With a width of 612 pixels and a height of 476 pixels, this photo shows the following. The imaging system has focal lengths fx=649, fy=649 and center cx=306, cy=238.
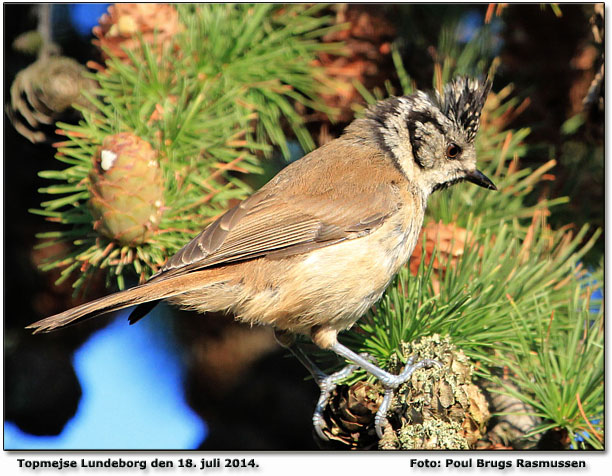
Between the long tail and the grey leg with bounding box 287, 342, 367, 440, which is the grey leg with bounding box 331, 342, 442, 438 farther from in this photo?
the long tail

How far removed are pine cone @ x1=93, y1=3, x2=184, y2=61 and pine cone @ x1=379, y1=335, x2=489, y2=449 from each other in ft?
5.56

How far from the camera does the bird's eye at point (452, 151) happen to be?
9.77 feet

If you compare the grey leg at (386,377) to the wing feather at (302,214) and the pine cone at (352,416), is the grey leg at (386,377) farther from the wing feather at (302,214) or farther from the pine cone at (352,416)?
the wing feather at (302,214)

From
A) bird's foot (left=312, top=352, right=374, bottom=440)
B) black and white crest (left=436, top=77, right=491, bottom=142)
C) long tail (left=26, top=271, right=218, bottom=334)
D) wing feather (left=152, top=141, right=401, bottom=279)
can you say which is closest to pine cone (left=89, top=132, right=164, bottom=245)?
long tail (left=26, top=271, right=218, bottom=334)

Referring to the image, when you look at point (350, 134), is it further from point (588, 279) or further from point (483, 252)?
point (588, 279)

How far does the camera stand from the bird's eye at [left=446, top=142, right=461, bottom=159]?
2.98 metres

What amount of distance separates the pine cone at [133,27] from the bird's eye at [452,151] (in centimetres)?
131

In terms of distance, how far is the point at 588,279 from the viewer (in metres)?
2.72

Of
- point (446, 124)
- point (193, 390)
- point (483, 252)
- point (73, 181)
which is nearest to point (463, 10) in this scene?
point (446, 124)

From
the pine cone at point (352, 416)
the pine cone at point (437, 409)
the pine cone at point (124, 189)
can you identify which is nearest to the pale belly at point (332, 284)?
the pine cone at point (352, 416)

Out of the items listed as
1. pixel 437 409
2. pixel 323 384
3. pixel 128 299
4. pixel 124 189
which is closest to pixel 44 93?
pixel 124 189

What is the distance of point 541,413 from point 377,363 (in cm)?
60

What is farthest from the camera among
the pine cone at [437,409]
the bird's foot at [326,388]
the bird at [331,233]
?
the bird at [331,233]

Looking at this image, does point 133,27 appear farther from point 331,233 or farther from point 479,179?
point 479,179
